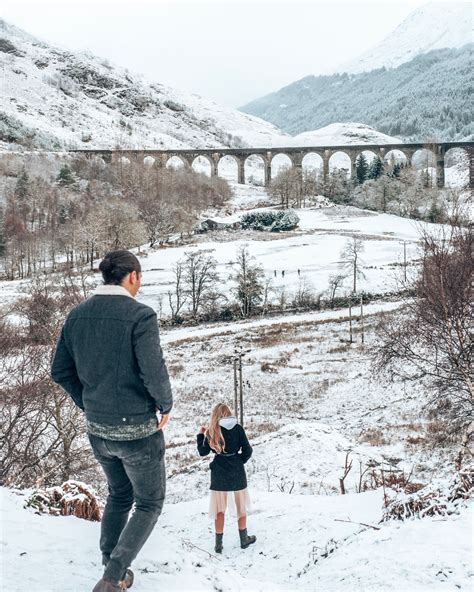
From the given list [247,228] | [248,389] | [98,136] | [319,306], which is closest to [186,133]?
[98,136]

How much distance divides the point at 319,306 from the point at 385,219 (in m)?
36.7

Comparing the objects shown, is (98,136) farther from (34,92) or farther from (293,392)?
(293,392)

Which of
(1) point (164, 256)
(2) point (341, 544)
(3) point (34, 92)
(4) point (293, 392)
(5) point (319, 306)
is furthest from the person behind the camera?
(3) point (34, 92)

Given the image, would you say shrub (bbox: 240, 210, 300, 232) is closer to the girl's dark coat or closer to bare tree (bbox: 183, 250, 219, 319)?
bare tree (bbox: 183, 250, 219, 319)

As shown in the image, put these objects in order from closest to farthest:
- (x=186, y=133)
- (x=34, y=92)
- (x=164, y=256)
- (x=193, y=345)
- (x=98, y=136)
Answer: (x=193, y=345)
(x=164, y=256)
(x=98, y=136)
(x=34, y=92)
(x=186, y=133)

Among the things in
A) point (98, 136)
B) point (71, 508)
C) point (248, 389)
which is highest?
point (98, 136)

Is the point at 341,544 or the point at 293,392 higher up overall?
the point at 341,544

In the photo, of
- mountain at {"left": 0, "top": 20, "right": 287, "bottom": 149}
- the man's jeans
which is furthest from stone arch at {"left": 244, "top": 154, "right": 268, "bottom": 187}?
the man's jeans

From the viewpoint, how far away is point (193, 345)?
34594 millimetres

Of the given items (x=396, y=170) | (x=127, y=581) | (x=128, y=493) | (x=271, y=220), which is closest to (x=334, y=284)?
(x=271, y=220)

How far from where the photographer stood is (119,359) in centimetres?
300

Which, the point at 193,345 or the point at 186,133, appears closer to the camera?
the point at 193,345

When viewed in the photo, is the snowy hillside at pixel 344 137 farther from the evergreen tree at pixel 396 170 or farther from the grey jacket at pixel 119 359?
the grey jacket at pixel 119 359

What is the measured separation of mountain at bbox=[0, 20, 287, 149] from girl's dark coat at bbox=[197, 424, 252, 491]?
108159 millimetres
